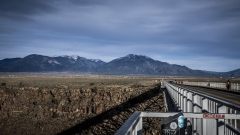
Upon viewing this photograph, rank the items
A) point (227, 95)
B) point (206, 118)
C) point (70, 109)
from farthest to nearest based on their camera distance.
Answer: point (70, 109) < point (227, 95) < point (206, 118)

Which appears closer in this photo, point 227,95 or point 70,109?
point 227,95

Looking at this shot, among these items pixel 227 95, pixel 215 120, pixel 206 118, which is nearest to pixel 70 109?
pixel 227 95

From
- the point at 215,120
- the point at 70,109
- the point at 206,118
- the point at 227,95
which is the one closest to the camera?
the point at 206,118

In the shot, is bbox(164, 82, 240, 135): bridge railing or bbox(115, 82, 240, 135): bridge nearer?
bbox(115, 82, 240, 135): bridge

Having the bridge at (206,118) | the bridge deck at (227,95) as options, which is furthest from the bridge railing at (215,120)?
the bridge deck at (227,95)

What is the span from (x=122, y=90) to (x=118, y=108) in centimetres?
1177

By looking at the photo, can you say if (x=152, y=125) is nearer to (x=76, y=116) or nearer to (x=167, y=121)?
(x=76, y=116)

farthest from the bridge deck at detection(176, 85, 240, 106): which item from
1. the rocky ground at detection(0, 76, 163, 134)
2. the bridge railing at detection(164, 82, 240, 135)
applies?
the bridge railing at detection(164, 82, 240, 135)

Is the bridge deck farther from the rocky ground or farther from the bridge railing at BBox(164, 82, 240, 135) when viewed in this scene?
the bridge railing at BBox(164, 82, 240, 135)

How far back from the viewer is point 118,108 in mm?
45125

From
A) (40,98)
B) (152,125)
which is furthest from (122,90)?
(152,125)

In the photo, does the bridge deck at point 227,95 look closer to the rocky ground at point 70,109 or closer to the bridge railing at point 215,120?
the rocky ground at point 70,109

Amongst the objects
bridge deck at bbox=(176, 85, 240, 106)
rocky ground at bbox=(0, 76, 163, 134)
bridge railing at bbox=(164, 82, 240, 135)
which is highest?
bridge railing at bbox=(164, 82, 240, 135)

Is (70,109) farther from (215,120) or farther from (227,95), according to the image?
(215,120)
